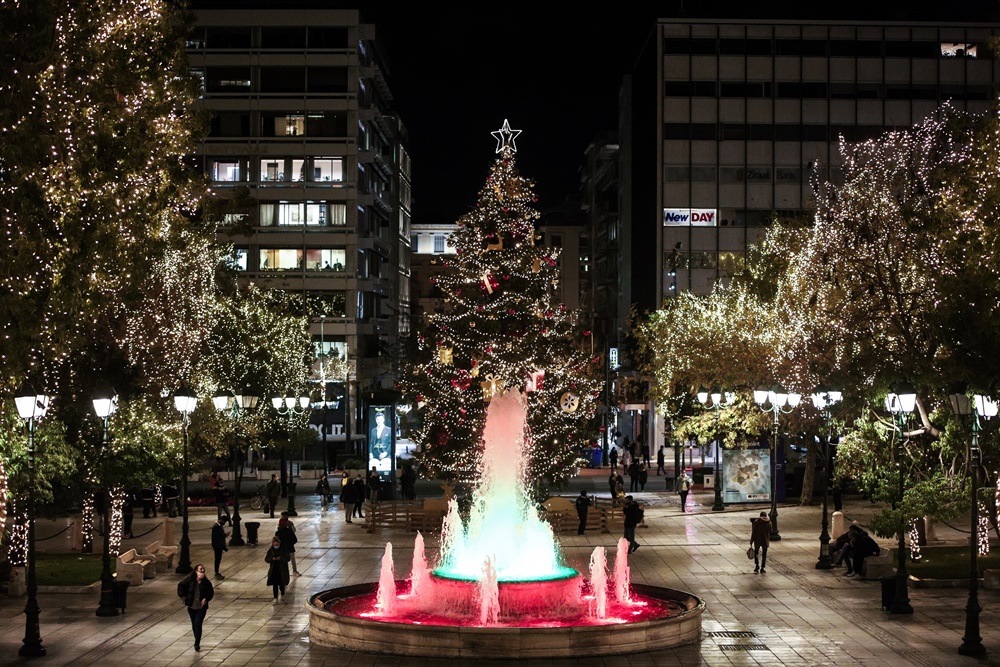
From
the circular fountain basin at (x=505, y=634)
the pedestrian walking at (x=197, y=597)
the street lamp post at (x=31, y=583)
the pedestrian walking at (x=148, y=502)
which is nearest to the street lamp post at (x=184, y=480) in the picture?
the street lamp post at (x=31, y=583)

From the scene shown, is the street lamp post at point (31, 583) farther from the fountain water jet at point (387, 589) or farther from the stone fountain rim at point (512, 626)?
the fountain water jet at point (387, 589)

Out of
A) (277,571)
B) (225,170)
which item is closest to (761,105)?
(225,170)

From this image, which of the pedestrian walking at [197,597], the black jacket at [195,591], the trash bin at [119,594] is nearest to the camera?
the pedestrian walking at [197,597]

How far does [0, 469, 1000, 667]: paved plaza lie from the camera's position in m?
21.3

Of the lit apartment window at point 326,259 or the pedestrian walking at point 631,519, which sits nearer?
the pedestrian walking at point 631,519

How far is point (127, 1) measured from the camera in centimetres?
3036

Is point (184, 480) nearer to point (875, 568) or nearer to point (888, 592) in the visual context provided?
point (875, 568)

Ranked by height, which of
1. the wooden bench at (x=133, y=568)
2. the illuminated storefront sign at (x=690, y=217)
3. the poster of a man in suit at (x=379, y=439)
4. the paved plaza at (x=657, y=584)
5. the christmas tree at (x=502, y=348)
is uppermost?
the illuminated storefront sign at (x=690, y=217)

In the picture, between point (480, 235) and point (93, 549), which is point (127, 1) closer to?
point (93, 549)

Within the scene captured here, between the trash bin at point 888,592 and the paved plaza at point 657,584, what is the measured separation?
24 centimetres

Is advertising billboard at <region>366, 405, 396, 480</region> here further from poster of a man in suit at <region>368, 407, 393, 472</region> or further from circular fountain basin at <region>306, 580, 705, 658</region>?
circular fountain basin at <region>306, 580, 705, 658</region>

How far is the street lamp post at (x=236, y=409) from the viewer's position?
3641cm

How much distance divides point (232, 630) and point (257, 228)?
65170 millimetres

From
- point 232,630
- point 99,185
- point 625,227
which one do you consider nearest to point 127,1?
point 99,185
